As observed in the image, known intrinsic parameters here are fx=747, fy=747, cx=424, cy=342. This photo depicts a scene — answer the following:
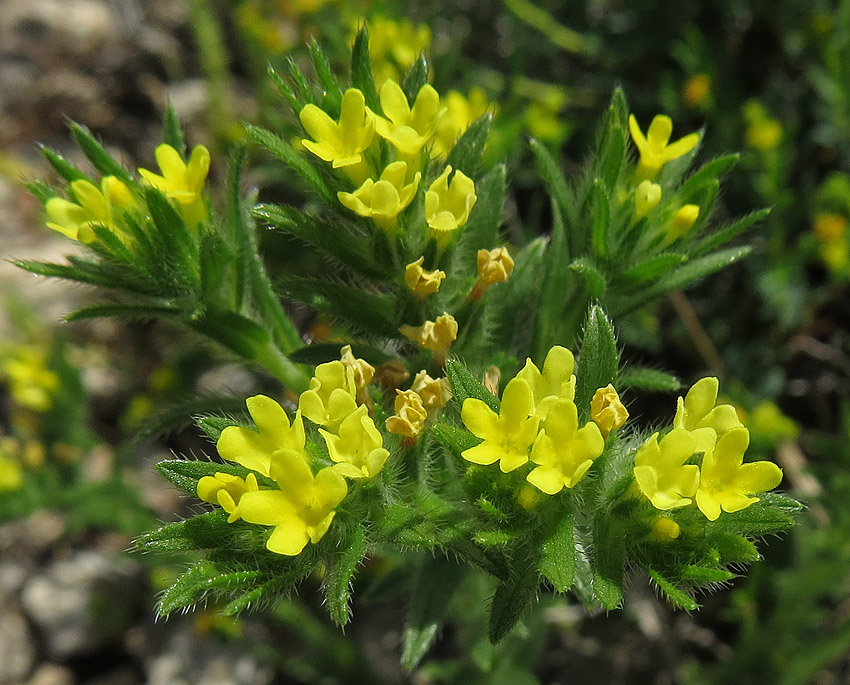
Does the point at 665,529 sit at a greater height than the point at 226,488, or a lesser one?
greater

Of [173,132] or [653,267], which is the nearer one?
[653,267]

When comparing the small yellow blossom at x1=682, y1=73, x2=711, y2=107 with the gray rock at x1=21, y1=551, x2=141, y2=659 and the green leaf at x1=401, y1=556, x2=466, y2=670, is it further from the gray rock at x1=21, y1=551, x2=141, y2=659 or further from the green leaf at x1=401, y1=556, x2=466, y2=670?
the gray rock at x1=21, y1=551, x2=141, y2=659

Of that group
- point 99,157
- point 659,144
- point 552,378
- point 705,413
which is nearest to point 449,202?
point 552,378

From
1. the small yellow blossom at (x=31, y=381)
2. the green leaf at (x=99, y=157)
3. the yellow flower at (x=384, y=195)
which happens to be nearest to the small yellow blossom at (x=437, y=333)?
the yellow flower at (x=384, y=195)

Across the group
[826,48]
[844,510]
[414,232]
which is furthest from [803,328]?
[414,232]

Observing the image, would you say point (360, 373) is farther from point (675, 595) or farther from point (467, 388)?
point (675, 595)

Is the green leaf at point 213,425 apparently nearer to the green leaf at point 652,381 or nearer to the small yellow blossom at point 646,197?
the green leaf at point 652,381
